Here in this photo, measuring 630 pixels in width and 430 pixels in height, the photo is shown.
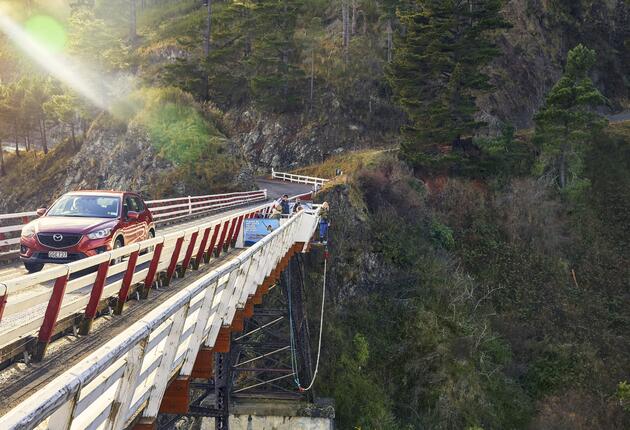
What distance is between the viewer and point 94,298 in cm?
583

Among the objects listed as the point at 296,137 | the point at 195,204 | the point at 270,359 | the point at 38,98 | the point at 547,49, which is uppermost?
the point at 547,49

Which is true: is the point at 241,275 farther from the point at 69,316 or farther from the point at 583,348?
the point at 583,348

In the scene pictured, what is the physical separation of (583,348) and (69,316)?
2437 centimetres

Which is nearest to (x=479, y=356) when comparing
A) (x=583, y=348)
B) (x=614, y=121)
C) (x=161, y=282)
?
(x=583, y=348)

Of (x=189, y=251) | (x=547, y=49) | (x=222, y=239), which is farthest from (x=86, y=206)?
(x=547, y=49)

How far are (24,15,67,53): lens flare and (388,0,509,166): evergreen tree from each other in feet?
135

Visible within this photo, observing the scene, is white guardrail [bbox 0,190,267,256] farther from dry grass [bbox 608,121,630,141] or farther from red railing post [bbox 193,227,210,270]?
dry grass [bbox 608,121,630,141]

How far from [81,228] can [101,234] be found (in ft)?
1.33

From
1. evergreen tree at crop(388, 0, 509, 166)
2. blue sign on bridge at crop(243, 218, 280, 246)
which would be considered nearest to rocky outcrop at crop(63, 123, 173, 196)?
evergreen tree at crop(388, 0, 509, 166)

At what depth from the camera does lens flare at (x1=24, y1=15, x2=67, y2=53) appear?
60.0m

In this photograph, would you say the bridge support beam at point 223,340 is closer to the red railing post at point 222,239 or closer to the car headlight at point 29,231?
the car headlight at point 29,231

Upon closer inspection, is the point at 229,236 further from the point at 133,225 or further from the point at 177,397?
the point at 177,397

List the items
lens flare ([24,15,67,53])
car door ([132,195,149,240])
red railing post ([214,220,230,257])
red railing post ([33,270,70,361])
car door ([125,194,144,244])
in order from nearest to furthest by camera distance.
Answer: red railing post ([33,270,70,361]) → car door ([125,194,144,244]) → car door ([132,195,149,240]) → red railing post ([214,220,230,257]) → lens flare ([24,15,67,53])

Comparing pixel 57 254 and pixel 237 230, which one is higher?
pixel 57 254
